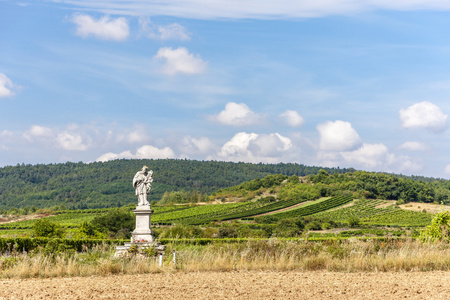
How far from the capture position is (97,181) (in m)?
168

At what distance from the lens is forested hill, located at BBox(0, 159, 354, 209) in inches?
5551

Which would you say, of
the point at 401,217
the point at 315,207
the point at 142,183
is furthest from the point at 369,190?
the point at 142,183

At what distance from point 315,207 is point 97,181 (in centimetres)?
10214

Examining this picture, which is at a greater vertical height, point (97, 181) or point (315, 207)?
point (97, 181)

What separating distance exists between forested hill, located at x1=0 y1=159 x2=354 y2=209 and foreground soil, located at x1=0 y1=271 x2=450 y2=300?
121 metres

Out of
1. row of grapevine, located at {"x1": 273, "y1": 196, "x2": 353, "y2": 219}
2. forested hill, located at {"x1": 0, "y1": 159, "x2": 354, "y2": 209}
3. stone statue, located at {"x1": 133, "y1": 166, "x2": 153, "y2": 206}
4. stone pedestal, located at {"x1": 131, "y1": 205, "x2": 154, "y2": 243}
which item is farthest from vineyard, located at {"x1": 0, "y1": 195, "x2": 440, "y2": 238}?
forested hill, located at {"x1": 0, "y1": 159, "x2": 354, "y2": 209}

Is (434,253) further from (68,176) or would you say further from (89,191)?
(68,176)

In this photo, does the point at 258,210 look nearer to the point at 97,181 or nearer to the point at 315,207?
the point at 315,207

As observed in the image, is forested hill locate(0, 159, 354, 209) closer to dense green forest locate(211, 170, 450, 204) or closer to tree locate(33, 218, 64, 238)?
dense green forest locate(211, 170, 450, 204)

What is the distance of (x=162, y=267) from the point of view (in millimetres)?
10680

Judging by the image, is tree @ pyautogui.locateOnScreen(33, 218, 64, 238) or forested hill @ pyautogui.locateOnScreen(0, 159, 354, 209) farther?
forested hill @ pyautogui.locateOnScreen(0, 159, 354, 209)

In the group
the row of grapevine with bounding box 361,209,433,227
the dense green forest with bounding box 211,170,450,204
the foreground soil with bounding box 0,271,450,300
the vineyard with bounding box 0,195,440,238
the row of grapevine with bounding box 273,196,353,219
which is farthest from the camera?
the dense green forest with bounding box 211,170,450,204

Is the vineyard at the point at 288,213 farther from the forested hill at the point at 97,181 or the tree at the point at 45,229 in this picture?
the forested hill at the point at 97,181

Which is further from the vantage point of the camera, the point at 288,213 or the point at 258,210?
the point at 258,210
